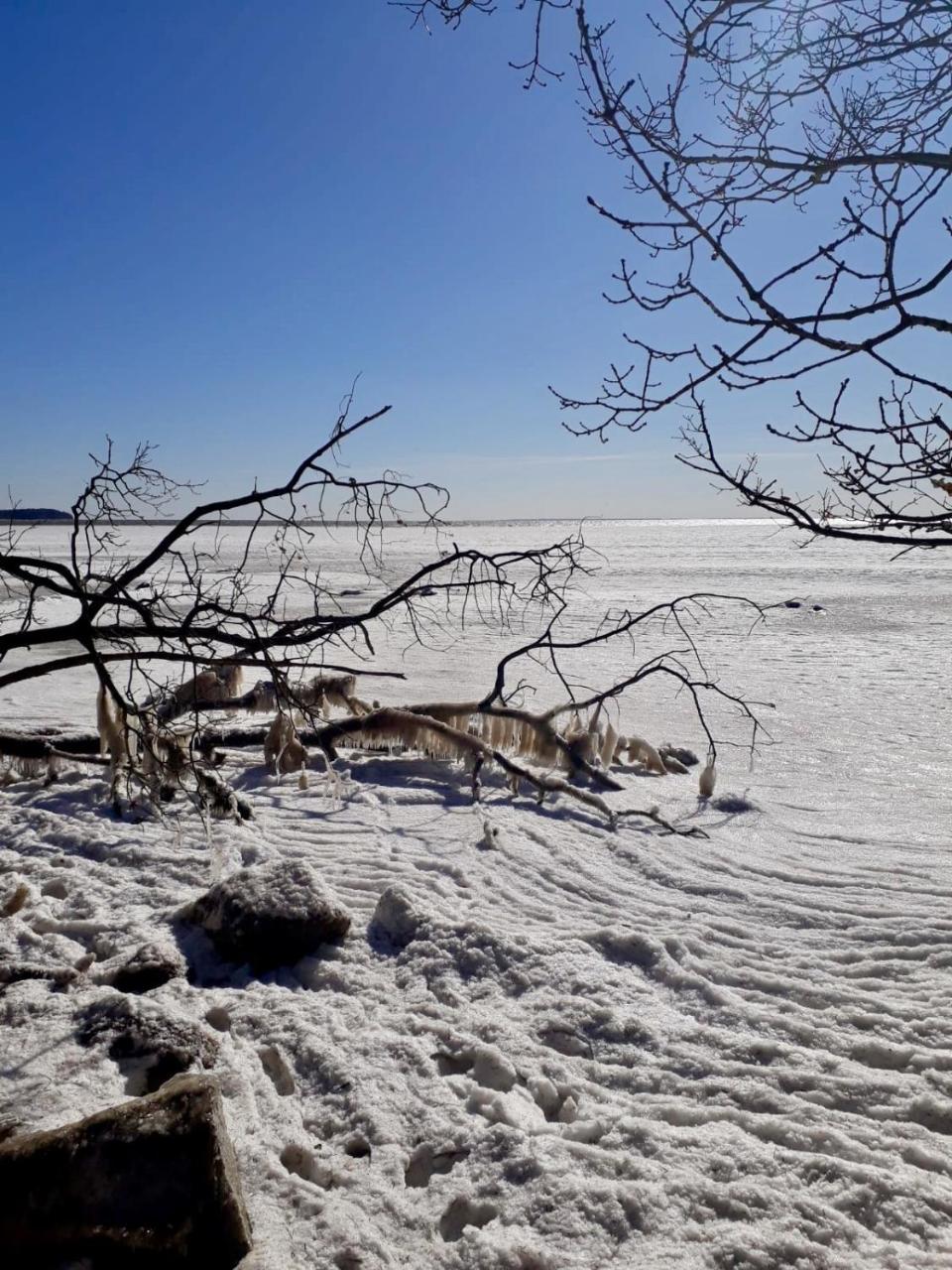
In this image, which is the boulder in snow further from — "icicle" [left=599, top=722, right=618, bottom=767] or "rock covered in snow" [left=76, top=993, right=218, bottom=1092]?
"icicle" [left=599, top=722, right=618, bottom=767]

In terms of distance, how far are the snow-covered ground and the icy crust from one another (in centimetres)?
1

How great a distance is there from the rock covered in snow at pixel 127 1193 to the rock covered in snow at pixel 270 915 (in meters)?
1.64

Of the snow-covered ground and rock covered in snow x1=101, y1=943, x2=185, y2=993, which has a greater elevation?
rock covered in snow x1=101, y1=943, x2=185, y2=993

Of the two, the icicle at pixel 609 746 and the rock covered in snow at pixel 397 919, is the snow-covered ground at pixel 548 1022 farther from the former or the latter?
the icicle at pixel 609 746

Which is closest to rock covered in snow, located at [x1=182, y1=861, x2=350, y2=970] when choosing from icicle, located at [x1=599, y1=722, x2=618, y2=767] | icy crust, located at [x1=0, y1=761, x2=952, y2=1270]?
icy crust, located at [x1=0, y1=761, x2=952, y2=1270]

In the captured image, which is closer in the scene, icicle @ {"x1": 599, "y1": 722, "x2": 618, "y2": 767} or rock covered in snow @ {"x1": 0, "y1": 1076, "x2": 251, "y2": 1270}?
rock covered in snow @ {"x1": 0, "y1": 1076, "x2": 251, "y2": 1270}

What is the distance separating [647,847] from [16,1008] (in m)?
3.93

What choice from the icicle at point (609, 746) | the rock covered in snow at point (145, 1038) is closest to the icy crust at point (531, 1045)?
the rock covered in snow at point (145, 1038)

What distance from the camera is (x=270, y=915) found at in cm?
417

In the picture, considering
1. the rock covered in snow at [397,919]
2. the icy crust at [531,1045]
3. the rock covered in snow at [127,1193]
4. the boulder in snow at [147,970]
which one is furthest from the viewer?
the rock covered in snow at [397,919]

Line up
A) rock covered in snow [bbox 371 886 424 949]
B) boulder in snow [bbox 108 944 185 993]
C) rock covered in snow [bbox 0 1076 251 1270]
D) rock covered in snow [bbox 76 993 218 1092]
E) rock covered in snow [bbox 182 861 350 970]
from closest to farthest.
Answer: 1. rock covered in snow [bbox 0 1076 251 1270]
2. rock covered in snow [bbox 76 993 218 1092]
3. boulder in snow [bbox 108 944 185 993]
4. rock covered in snow [bbox 182 861 350 970]
5. rock covered in snow [bbox 371 886 424 949]

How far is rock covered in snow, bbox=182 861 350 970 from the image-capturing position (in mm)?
4117

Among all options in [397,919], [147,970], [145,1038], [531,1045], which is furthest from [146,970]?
[531,1045]

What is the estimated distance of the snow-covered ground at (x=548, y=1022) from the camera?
8.98 feet
